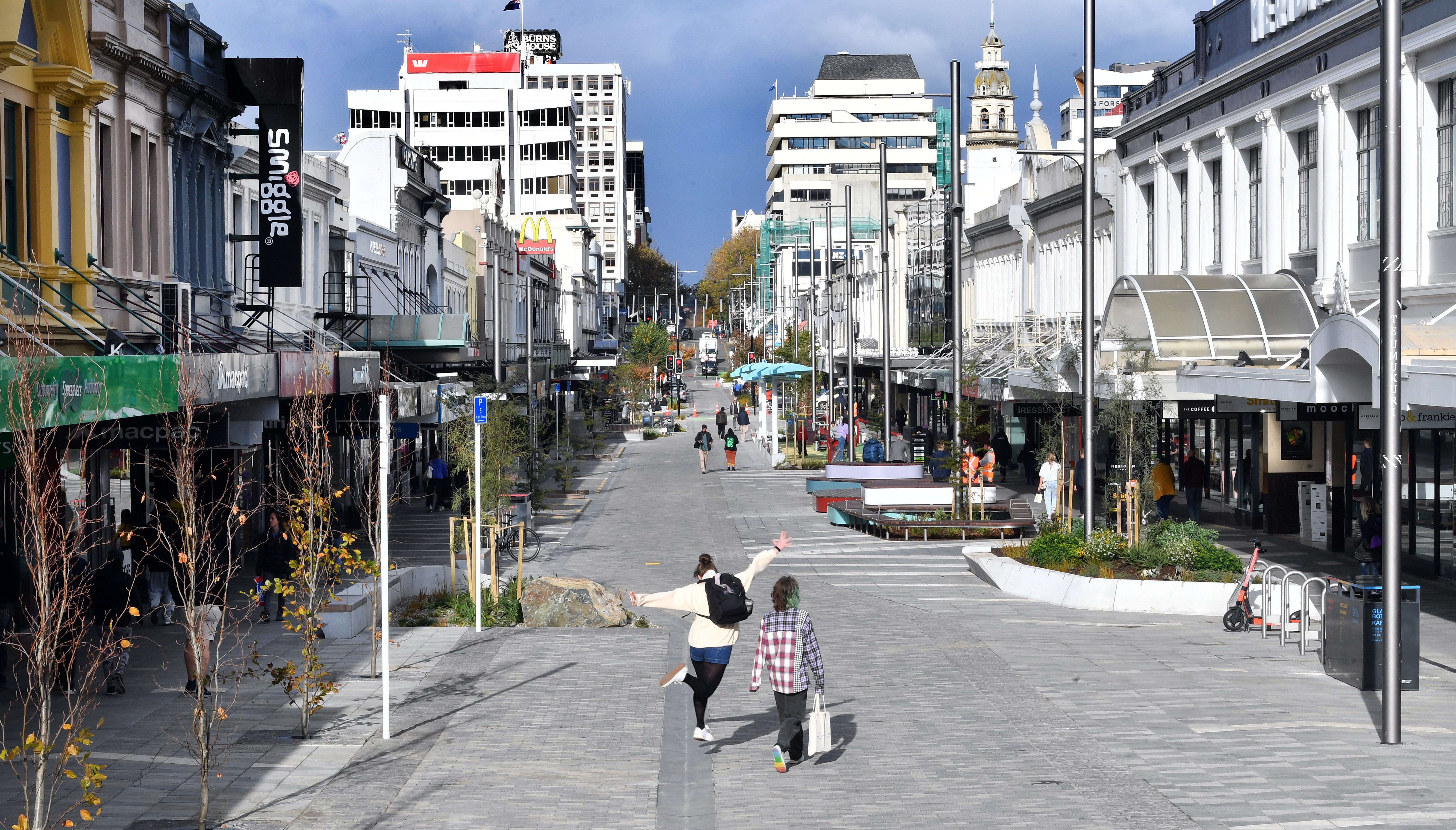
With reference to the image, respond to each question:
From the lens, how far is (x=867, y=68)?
16100cm

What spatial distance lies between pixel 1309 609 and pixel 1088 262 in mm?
6062

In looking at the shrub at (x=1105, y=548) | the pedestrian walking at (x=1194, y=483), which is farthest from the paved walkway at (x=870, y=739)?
the pedestrian walking at (x=1194, y=483)

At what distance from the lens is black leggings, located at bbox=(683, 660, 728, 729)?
12.0 meters

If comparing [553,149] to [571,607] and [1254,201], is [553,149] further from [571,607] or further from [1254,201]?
[571,607]

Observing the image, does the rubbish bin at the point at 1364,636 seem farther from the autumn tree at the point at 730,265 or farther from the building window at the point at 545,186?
the autumn tree at the point at 730,265

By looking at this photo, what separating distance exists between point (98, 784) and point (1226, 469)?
2754cm

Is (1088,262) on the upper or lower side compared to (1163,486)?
upper

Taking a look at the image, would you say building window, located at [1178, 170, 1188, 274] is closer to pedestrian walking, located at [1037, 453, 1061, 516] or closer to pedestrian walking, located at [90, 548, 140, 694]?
pedestrian walking, located at [1037, 453, 1061, 516]

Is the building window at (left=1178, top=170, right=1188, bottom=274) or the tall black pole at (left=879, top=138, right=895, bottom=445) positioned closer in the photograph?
the building window at (left=1178, top=170, right=1188, bottom=274)

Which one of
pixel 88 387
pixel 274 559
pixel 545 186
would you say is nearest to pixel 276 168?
pixel 274 559

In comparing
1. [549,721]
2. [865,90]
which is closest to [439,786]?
[549,721]

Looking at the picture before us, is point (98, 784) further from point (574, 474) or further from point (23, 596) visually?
point (574, 474)

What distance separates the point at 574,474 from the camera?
47.5 m

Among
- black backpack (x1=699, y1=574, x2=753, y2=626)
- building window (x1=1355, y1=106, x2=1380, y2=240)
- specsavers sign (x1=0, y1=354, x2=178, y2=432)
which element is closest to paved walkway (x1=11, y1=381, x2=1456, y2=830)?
black backpack (x1=699, y1=574, x2=753, y2=626)
